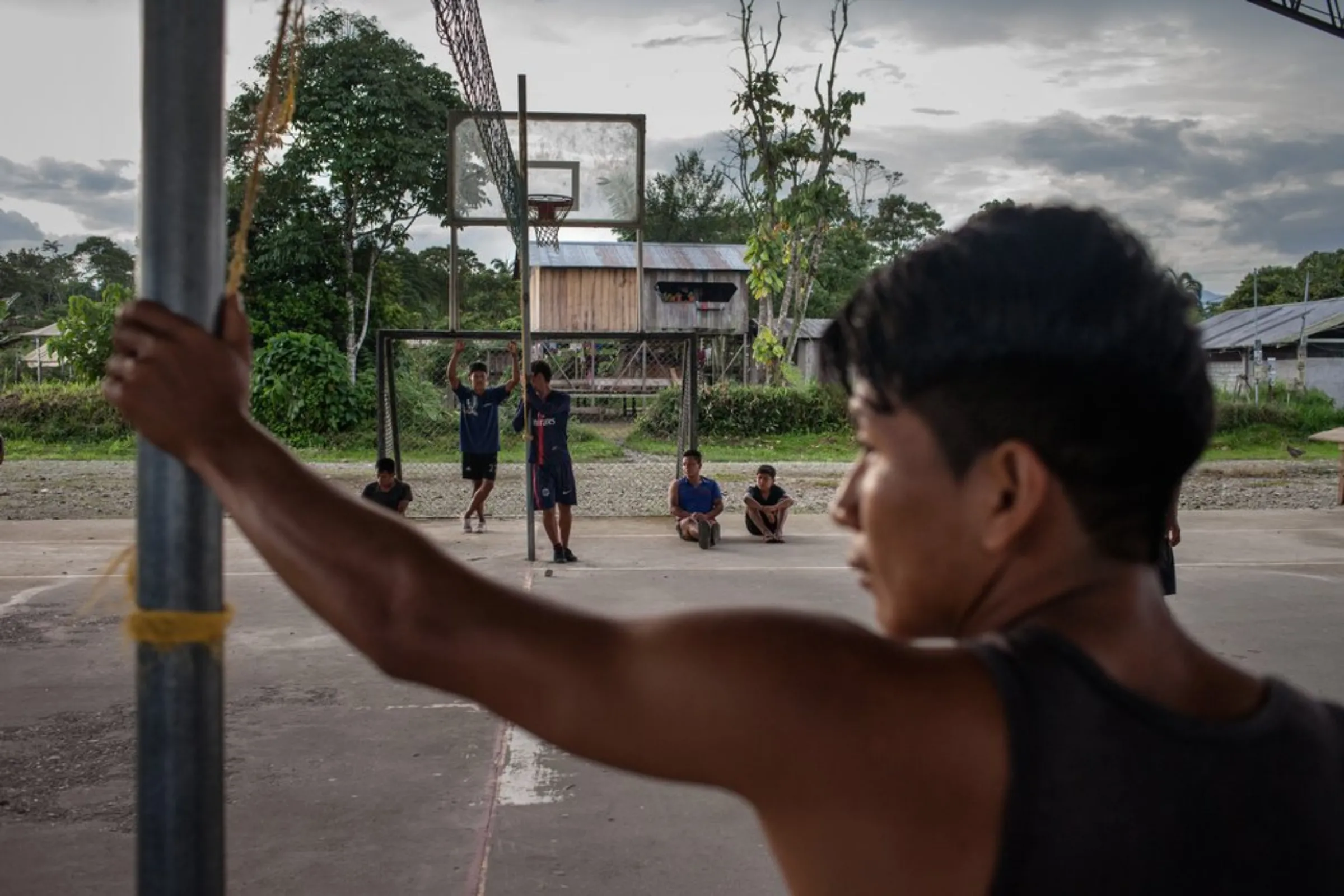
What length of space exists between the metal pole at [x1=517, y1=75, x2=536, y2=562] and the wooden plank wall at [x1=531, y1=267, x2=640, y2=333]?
18151 millimetres

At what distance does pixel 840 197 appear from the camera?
19234 millimetres

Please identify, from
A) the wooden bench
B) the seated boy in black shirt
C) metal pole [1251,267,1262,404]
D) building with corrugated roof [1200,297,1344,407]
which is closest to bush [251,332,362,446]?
the seated boy in black shirt

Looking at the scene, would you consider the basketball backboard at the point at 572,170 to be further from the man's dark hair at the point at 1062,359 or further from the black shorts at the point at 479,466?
the man's dark hair at the point at 1062,359

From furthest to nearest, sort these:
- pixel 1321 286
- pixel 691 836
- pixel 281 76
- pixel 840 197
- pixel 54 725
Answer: pixel 1321 286
pixel 840 197
pixel 54 725
pixel 691 836
pixel 281 76

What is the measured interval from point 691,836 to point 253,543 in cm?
321

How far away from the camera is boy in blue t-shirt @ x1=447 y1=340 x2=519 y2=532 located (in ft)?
37.7

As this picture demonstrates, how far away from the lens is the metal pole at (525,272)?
891cm

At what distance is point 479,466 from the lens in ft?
38.1

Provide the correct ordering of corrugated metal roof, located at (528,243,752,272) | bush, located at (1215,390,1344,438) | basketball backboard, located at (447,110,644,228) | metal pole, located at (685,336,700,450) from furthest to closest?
1. corrugated metal roof, located at (528,243,752,272)
2. bush, located at (1215,390,1344,438)
3. metal pole, located at (685,336,700,450)
4. basketball backboard, located at (447,110,644,228)

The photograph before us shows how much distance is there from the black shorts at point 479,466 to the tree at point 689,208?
107 ft

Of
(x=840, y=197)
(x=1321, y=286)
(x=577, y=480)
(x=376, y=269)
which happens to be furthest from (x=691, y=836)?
(x=1321, y=286)

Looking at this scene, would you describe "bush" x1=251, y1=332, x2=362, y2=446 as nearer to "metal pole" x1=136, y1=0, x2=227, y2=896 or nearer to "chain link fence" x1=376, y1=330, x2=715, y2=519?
"chain link fence" x1=376, y1=330, x2=715, y2=519

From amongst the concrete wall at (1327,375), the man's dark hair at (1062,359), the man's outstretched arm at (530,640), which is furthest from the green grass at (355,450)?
the concrete wall at (1327,375)

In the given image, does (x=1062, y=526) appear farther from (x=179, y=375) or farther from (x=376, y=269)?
(x=376, y=269)
